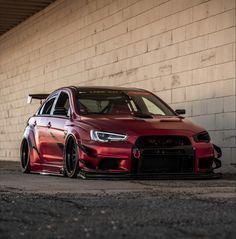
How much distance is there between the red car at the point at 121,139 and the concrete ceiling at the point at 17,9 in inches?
337

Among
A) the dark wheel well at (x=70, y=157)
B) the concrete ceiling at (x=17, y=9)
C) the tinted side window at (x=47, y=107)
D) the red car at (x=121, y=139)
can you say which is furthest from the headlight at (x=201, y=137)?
the concrete ceiling at (x=17, y=9)

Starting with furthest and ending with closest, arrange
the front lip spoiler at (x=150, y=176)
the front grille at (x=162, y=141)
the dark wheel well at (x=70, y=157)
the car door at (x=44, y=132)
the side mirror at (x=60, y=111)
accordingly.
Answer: the car door at (x=44, y=132), the side mirror at (x=60, y=111), the dark wheel well at (x=70, y=157), the front grille at (x=162, y=141), the front lip spoiler at (x=150, y=176)

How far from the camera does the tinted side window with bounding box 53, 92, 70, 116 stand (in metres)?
11.0

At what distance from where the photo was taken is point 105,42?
52.2ft

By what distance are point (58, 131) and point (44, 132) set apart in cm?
67

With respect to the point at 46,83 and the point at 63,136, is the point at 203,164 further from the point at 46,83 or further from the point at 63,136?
the point at 46,83

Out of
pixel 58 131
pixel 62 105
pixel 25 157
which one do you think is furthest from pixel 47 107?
pixel 58 131

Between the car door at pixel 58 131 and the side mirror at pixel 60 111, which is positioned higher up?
the side mirror at pixel 60 111

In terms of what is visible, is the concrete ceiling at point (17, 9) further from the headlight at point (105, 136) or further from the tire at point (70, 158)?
the headlight at point (105, 136)

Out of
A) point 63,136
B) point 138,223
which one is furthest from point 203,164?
point 138,223

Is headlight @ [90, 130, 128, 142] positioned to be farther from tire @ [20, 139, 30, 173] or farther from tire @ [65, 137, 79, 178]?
tire @ [20, 139, 30, 173]

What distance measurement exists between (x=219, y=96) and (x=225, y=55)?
0.71 metres

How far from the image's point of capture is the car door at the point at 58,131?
10.8m

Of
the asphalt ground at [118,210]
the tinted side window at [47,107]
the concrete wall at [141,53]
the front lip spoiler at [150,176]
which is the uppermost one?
the concrete wall at [141,53]
